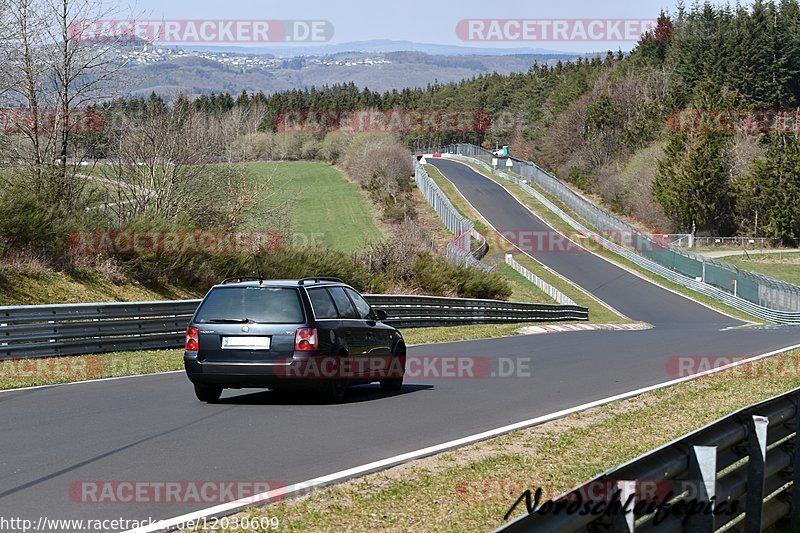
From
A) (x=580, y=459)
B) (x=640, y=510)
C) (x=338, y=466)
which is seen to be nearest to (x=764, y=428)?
(x=640, y=510)

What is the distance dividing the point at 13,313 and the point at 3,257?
7.79 m

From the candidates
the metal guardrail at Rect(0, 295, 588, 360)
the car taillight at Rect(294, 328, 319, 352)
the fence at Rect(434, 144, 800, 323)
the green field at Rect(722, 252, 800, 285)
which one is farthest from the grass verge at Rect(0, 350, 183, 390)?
the green field at Rect(722, 252, 800, 285)

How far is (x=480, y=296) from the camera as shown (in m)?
46.2

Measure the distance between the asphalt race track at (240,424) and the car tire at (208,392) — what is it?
0.45 feet

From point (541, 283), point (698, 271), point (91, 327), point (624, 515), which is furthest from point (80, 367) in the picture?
point (698, 271)

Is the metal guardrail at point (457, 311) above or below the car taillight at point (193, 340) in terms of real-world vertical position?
below

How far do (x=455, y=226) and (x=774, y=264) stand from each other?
26788 millimetres

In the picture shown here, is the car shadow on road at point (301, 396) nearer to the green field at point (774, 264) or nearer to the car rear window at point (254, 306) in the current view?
the car rear window at point (254, 306)

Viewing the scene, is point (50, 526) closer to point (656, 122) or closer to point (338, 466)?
point (338, 466)

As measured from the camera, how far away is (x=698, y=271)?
63.9 meters

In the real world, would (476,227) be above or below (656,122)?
below

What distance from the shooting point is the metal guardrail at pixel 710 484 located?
14.6 feet

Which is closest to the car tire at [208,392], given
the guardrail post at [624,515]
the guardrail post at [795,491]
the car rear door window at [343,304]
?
the car rear door window at [343,304]

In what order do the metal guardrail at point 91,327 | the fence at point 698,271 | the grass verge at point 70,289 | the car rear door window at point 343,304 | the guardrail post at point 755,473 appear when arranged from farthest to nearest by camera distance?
the fence at point 698,271 → the grass verge at point 70,289 → the metal guardrail at point 91,327 → the car rear door window at point 343,304 → the guardrail post at point 755,473
